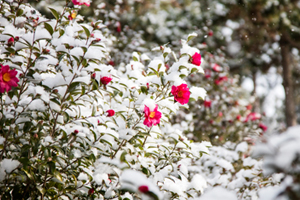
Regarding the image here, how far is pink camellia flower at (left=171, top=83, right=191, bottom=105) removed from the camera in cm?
119

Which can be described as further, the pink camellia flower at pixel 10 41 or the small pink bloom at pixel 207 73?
the small pink bloom at pixel 207 73

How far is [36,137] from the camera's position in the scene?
3.21 ft

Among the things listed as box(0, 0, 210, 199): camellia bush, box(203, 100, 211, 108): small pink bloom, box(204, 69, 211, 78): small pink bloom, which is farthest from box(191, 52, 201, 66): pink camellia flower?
box(204, 69, 211, 78): small pink bloom

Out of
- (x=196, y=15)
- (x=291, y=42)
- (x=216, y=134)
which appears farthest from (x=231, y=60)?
(x=216, y=134)

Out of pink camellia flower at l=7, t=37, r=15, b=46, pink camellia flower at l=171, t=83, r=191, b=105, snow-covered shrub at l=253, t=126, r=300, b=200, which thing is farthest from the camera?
pink camellia flower at l=171, t=83, r=191, b=105

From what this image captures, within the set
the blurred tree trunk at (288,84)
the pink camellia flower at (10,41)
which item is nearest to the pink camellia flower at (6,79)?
the pink camellia flower at (10,41)

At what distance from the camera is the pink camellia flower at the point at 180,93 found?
3.90ft

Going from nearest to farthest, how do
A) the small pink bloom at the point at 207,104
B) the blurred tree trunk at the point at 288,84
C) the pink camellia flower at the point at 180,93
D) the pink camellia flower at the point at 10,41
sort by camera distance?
the pink camellia flower at the point at 10,41 < the pink camellia flower at the point at 180,93 < the small pink bloom at the point at 207,104 < the blurred tree trunk at the point at 288,84

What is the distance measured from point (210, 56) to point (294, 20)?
176 cm

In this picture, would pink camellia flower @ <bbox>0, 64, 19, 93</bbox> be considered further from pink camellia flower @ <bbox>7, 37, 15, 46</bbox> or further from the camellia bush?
pink camellia flower @ <bbox>7, 37, 15, 46</bbox>

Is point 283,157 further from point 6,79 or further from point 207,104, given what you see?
point 207,104

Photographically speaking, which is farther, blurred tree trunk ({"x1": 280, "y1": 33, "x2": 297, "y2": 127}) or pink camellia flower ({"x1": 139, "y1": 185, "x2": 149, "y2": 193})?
blurred tree trunk ({"x1": 280, "y1": 33, "x2": 297, "y2": 127})

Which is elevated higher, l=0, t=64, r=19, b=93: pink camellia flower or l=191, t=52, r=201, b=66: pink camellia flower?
l=191, t=52, r=201, b=66: pink camellia flower

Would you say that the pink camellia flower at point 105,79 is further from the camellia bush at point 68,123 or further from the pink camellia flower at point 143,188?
the pink camellia flower at point 143,188
